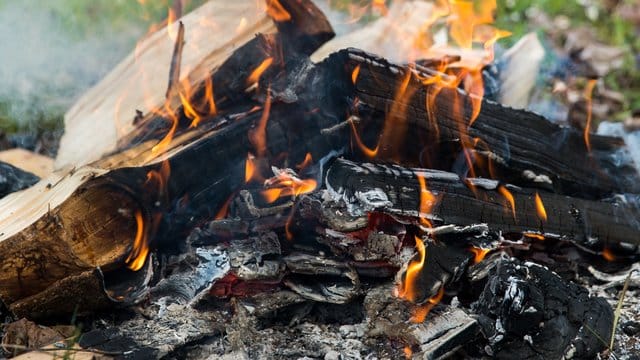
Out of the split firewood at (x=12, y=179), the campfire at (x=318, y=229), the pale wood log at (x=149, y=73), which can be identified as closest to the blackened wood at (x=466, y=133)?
the campfire at (x=318, y=229)

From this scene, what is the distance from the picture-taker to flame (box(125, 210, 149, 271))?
2348 millimetres

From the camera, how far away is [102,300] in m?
2.29

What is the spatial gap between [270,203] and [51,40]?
2816mm

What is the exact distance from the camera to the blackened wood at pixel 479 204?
7.59ft

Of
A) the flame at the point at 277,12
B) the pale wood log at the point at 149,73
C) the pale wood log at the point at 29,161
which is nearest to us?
the flame at the point at 277,12

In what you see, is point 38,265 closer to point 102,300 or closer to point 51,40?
point 102,300

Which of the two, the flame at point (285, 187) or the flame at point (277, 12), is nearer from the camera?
the flame at point (285, 187)

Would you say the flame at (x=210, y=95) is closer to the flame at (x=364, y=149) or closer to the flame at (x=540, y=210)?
the flame at (x=364, y=149)

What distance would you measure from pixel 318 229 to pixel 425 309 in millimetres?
488

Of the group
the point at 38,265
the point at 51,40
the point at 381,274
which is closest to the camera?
the point at 38,265

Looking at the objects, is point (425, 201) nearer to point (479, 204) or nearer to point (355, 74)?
point (479, 204)

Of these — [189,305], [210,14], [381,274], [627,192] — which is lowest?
[627,192]

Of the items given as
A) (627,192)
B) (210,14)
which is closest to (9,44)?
(210,14)

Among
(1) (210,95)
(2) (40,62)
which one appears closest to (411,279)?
(1) (210,95)
